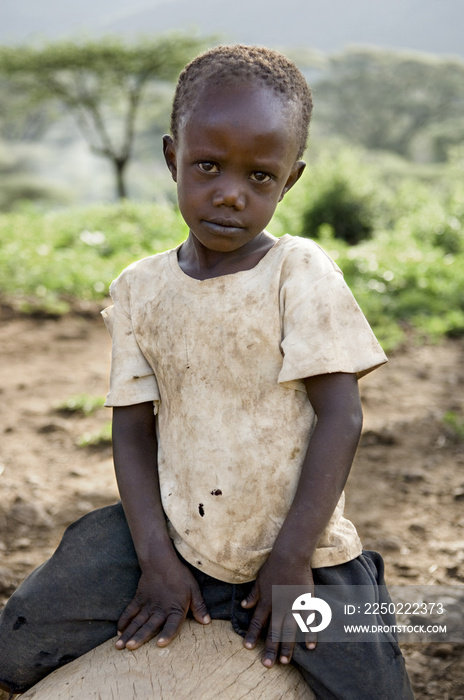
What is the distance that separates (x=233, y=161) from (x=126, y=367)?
21.9 inches

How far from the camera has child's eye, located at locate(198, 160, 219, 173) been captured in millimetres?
1462

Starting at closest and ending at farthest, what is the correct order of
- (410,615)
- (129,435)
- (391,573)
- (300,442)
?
(300,442) → (129,435) → (410,615) → (391,573)

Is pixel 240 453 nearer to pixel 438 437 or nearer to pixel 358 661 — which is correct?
pixel 358 661

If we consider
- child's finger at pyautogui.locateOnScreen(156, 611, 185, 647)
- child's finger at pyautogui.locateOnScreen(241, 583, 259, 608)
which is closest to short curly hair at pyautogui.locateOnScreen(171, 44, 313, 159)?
child's finger at pyautogui.locateOnScreen(241, 583, 259, 608)

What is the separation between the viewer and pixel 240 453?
1.56 m

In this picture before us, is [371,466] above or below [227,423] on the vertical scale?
below

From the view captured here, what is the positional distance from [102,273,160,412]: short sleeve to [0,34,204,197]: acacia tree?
1873 cm

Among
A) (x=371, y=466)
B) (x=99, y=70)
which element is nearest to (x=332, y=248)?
(x=371, y=466)

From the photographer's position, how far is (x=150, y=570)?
1590 mm

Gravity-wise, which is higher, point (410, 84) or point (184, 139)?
point (184, 139)

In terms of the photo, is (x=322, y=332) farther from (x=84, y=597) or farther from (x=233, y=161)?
(x=84, y=597)

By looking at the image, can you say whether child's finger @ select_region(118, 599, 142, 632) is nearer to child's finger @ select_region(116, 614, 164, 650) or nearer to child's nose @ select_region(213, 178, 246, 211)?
child's finger @ select_region(116, 614, 164, 650)

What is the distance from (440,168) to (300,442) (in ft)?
95.0

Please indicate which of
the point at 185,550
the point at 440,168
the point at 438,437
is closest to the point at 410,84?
the point at 440,168
